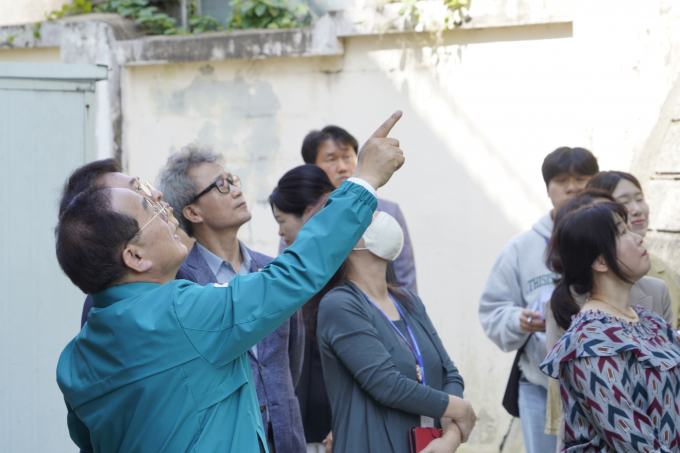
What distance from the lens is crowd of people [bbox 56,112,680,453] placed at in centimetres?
171

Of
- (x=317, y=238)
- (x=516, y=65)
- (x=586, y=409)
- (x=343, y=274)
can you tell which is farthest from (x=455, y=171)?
(x=317, y=238)

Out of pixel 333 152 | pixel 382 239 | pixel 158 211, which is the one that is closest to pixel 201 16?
pixel 333 152

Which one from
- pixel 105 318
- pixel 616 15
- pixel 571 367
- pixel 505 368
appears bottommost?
pixel 505 368

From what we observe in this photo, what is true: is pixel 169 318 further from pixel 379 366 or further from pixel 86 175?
pixel 379 366

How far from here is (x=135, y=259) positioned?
1.82 m

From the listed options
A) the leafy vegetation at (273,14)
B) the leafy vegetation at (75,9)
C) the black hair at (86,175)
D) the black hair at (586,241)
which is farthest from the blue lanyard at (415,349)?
the leafy vegetation at (75,9)

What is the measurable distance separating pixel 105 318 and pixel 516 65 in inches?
148

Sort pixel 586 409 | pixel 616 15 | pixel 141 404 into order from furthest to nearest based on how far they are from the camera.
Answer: pixel 616 15 < pixel 586 409 < pixel 141 404

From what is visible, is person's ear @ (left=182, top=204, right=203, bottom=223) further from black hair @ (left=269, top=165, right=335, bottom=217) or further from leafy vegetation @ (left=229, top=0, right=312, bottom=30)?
leafy vegetation @ (left=229, top=0, right=312, bottom=30)

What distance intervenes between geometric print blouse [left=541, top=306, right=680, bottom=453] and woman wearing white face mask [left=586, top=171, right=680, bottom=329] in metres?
0.87

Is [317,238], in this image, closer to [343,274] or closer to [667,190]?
[343,274]

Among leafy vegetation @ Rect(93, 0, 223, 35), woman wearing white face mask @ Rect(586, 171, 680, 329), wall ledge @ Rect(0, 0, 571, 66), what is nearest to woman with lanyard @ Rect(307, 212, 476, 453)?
woman wearing white face mask @ Rect(586, 171, 680, 329)

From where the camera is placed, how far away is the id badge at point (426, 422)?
260cm

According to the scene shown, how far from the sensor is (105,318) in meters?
1.75
